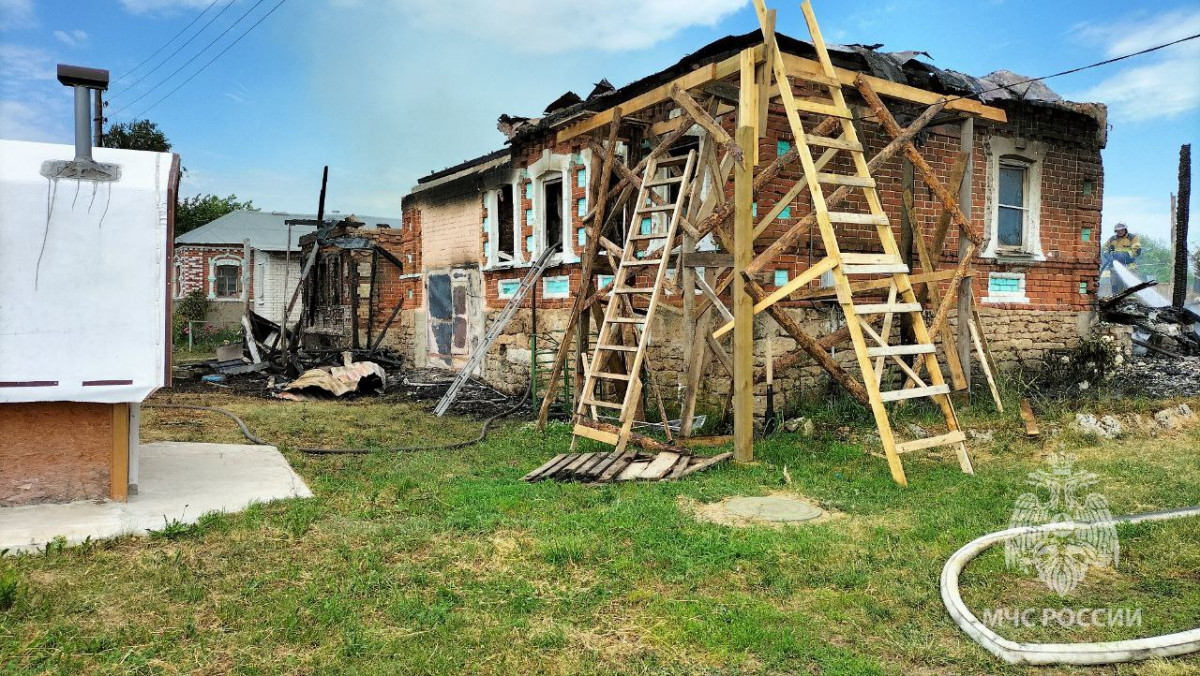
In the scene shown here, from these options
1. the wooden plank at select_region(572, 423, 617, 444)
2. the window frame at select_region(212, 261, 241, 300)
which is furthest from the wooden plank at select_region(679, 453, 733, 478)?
the window frame at select_region(212, 261, 241, 300)

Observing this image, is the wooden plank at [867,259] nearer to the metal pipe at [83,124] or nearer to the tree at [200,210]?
the metal pipe at [83,124]

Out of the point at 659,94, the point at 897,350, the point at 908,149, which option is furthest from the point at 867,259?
the point at 659,94

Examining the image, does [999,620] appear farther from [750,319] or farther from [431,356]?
[431,356]

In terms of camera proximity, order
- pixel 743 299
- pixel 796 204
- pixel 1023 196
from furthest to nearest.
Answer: pixel 1023 196, pixel 796 204, pixel 743 299

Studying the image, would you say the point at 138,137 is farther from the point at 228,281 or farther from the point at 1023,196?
the point at 1023,196

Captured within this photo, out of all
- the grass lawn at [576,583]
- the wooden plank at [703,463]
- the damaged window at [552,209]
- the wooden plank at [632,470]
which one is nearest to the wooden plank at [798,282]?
the wooden plank at [703,463]

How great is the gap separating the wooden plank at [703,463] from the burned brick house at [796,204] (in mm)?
1252

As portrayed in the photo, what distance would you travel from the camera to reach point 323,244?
1730 centimetres

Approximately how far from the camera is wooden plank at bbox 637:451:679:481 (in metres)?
5.91

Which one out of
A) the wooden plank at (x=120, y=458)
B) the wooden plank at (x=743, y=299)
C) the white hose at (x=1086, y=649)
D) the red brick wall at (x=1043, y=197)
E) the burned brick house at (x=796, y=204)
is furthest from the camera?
the red brick wall at (x=1043, y=197)

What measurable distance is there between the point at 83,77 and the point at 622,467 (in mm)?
5007

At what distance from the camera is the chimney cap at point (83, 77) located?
17.1 feet

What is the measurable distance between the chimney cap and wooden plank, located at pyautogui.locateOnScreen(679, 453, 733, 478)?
5282mm

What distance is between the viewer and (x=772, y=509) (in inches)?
202
